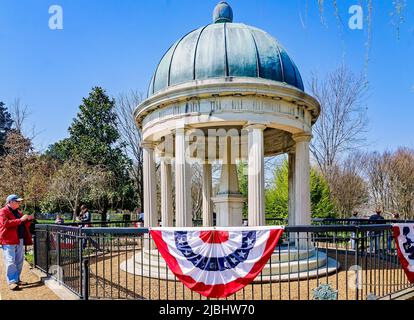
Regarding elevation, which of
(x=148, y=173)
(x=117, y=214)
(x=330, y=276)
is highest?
(x=148, y=173)

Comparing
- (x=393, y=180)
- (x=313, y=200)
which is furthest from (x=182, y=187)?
(x=393, y=180)

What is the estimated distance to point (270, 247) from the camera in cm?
557

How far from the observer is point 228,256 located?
220 inches

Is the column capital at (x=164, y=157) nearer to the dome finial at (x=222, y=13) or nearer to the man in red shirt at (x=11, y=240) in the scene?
the dome finial at (x=222, y=13)

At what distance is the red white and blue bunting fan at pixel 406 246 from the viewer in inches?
267

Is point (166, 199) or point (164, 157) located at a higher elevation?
point (164, 157)

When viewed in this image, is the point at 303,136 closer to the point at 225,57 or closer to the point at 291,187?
the point at 291,187

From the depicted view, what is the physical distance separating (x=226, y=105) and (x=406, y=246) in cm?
558

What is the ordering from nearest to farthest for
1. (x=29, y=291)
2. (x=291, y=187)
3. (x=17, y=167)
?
1. (x=29, y=291)
2. (x=291, y=187)
3. (x=17, y=167)

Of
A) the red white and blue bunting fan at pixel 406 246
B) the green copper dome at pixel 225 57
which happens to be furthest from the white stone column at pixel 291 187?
the red white and blue bunting fan at pixel 406 246

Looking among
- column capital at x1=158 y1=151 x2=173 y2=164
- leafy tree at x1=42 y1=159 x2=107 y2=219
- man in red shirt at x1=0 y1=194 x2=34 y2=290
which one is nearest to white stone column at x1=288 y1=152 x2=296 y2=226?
column capital at x1=158 y1=151 x2=173 y2=164

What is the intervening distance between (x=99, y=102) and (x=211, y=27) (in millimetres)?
29190
